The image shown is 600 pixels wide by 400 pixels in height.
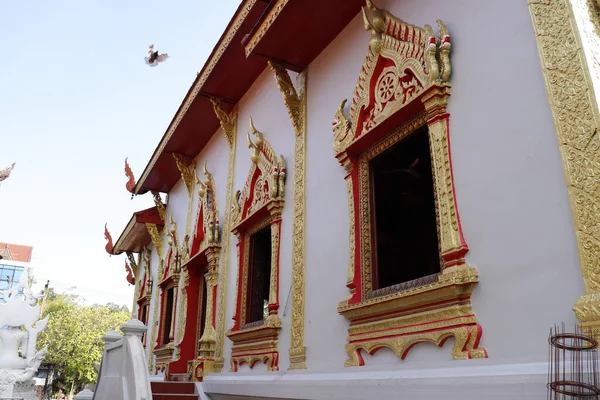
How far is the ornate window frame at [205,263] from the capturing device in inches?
251

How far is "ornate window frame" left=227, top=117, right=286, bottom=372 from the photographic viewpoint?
5.00m

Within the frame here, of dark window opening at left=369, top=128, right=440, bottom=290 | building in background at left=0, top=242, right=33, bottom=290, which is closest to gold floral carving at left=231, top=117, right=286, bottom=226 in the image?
dark window opening at left=369, top=128, right=440, bottom=290

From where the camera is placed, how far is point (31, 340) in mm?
7461

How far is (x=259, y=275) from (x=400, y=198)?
6.51 ft

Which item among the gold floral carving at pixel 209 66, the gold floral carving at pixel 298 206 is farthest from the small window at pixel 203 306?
the gold floral carving at pixel 298 206

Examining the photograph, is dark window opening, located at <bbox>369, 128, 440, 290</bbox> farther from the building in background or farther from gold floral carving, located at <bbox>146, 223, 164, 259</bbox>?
the building in background

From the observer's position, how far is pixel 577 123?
2.42 metres

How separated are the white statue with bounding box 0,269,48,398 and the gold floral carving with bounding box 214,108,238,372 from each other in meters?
2.96

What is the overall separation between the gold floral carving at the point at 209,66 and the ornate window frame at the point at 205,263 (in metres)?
0.93

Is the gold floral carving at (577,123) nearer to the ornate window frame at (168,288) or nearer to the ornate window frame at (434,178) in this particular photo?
the ornate window frame at (434,178)

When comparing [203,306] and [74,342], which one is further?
[74,342]

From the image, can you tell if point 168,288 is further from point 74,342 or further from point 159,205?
point 74,342

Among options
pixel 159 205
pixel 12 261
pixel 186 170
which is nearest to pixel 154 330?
pixel 159 205

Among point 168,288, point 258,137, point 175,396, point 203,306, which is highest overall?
point 258,137
